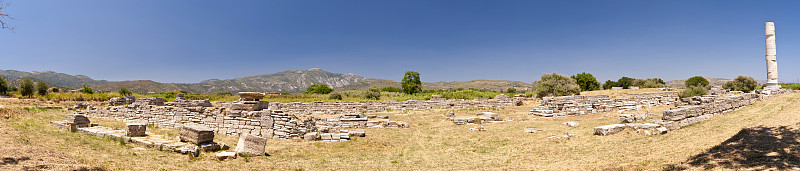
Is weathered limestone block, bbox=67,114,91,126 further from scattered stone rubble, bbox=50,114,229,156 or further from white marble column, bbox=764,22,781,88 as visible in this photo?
white marble column, bbox=764,22,781,88

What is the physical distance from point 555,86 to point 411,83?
24.8m

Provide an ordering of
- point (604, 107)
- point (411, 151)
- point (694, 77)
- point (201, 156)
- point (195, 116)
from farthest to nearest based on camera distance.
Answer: point (694, 77) → point (604, 107) → point (195, 116) → point (411, 151) → point (201, 156)

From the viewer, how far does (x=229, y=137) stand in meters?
14.4

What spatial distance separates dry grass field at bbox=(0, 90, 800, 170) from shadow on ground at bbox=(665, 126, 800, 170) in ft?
0.05

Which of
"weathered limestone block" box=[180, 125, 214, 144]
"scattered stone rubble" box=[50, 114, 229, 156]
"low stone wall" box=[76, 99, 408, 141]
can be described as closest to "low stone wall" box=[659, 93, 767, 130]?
"low stone wall" box=[76, 99, 408, 141]

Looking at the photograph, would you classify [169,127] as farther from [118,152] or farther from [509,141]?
[509,141]

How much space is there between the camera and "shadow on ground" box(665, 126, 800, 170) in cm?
609

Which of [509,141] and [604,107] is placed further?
[604,107]

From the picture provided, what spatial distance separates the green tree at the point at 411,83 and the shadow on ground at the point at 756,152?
52567 mm

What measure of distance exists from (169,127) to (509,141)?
17065mm

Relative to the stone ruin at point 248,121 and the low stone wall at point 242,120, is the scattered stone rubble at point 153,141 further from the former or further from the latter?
the low stone wall at point 242,120

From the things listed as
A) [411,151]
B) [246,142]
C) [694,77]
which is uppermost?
[694,77]

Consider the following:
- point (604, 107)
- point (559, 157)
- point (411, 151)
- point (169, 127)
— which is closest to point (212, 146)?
point (411, 151)

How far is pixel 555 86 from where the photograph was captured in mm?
46031
